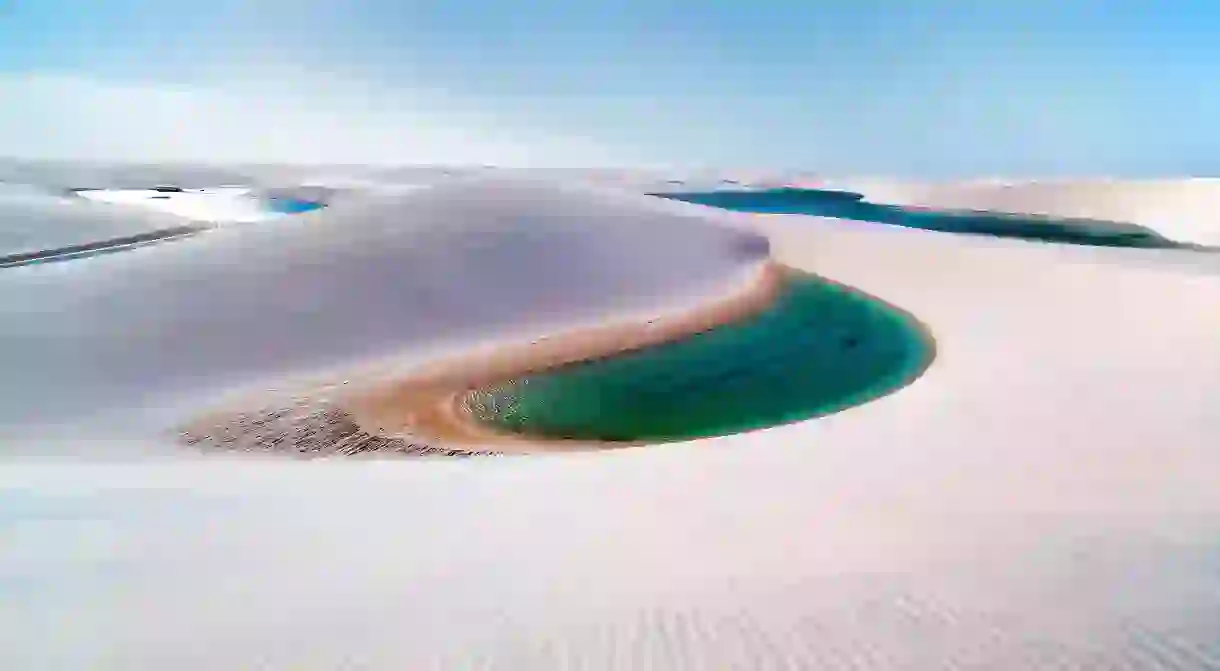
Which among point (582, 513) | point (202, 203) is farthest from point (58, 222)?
point (582, 513)

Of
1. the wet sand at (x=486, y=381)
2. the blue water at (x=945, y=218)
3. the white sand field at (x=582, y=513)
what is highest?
the blue water at (x=945, y=218)

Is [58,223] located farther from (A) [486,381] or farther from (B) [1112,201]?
(B) [1112,201]

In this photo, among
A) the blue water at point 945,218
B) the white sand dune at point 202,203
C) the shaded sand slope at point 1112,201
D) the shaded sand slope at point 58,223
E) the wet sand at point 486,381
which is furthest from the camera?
the shaded sand slope at point 1112,201

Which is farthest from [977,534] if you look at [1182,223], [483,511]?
[1182,223]

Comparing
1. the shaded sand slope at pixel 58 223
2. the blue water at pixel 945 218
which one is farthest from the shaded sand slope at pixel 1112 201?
the shaded sand slope at pixel 58 223

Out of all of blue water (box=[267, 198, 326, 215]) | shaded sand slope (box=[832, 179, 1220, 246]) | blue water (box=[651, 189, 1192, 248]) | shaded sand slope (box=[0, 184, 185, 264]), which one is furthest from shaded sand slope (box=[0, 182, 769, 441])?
shaded sand slope (box=[832, 179, 1220, 246])

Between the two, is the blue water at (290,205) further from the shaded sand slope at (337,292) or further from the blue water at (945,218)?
the blue water at (945,218)
